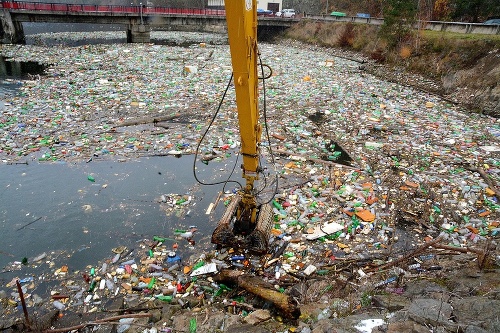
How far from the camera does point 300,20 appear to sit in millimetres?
36938

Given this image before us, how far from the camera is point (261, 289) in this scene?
161 inches

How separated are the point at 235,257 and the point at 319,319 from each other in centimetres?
176

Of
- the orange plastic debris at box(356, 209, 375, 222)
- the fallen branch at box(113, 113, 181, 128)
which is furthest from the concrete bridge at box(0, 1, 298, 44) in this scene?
the orange plastic debris at box(356, 209, 375, 222)

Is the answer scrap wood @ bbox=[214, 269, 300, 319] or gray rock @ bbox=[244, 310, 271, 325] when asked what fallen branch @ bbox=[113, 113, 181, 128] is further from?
gray rock @ bbox=[244, 310, 271, 325]

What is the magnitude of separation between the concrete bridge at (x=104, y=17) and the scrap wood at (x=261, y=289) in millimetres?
30921

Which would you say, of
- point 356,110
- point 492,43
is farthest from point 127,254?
point 492,43

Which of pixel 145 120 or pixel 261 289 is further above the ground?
pixel 145 120

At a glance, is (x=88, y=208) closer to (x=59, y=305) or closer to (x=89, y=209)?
(x=89, y=209)

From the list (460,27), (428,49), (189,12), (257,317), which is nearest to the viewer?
(257,317)

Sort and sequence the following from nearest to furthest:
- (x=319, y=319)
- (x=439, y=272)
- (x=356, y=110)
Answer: (x=319, y=319), (x=439, y=272), (x=356, y=110)

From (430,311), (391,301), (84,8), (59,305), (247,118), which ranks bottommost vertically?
(59,305)

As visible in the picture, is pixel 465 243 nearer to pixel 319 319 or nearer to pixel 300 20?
pixel 319 319

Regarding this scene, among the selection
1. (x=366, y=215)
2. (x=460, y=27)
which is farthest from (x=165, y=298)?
(x=460, y=27)

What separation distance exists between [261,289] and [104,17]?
31914mm
